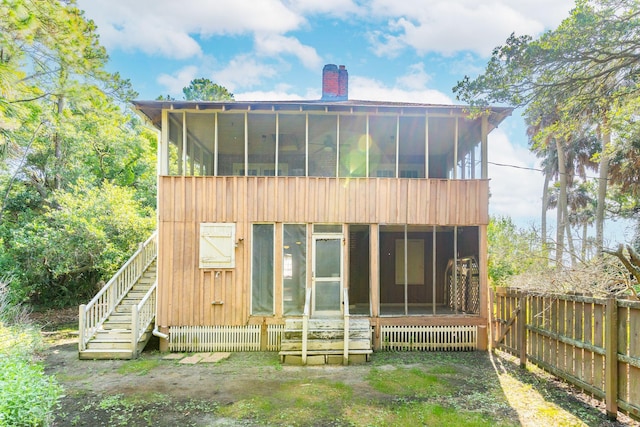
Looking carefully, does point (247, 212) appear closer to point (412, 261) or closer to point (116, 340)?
point (116, 340)

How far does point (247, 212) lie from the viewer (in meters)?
9.08

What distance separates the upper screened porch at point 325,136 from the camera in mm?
9039

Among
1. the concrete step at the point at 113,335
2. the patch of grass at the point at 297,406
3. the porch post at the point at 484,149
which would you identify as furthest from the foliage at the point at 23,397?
the porch post at the point at 484,149

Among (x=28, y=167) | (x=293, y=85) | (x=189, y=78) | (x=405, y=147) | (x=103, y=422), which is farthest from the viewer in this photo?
(x=189, y=78)

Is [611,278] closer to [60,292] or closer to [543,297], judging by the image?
[543,297]

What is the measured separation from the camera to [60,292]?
15.5 meters

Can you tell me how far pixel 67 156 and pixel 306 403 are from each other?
60.5 ft

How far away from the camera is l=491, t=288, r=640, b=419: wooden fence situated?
4465 millimetres

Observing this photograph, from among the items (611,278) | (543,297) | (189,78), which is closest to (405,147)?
(543,297)

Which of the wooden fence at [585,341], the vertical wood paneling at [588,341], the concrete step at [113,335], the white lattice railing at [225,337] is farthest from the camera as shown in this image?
the white lattice railing at [225,337]

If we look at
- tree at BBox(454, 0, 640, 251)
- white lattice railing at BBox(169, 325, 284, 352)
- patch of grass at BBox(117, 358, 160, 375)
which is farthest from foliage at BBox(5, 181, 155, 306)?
tree at BBox(454, 0, 640, 251)

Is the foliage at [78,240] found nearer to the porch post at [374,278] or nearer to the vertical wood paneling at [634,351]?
the porch post at [374,278]

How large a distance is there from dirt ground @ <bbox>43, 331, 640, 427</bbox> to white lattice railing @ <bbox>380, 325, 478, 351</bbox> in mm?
674

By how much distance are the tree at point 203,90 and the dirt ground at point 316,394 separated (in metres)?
22.6
